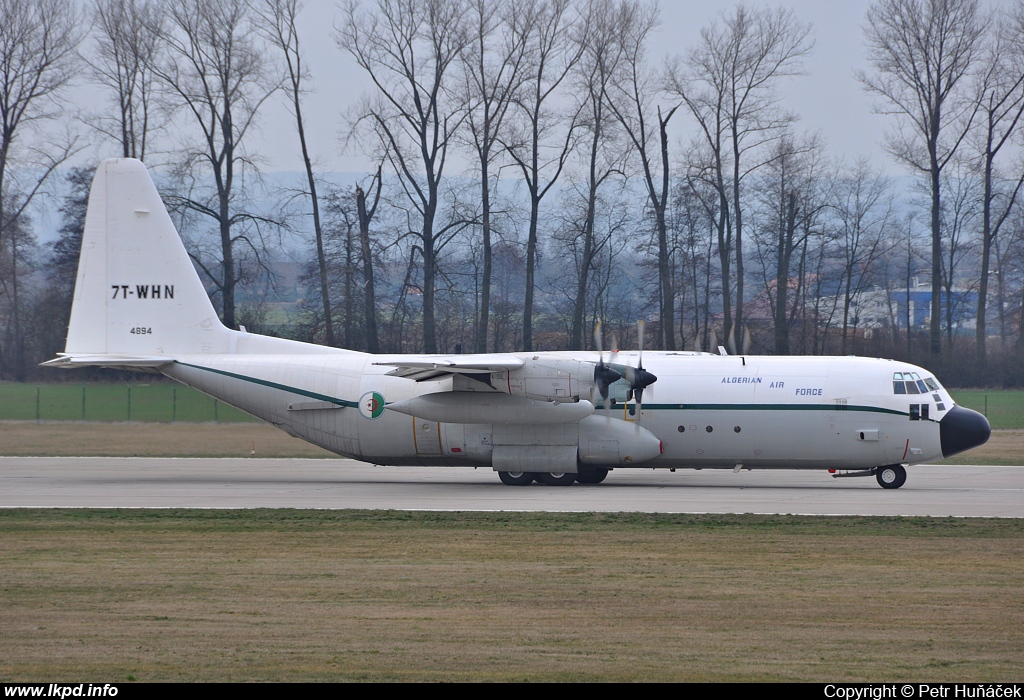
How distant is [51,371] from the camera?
49.1 m

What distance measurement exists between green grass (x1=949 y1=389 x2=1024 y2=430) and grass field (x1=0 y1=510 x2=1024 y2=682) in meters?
26.4

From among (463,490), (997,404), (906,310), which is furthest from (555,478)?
(906,310)

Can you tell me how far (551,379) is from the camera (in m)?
23.0

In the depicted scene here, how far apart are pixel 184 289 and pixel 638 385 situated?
1157cm

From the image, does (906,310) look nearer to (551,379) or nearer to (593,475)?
(593,475)

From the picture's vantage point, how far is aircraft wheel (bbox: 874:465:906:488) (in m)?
23.9

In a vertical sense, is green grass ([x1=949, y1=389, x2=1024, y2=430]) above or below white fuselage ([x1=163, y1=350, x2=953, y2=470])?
below

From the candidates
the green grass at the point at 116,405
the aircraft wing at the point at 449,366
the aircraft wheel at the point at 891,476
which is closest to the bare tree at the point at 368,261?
the green grass at the point at 116,405

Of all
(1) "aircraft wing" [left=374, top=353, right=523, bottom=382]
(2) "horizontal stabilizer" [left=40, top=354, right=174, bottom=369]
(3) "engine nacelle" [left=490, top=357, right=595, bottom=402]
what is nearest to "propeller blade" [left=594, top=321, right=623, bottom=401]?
(3) "engine nacelle" [left=490, top=357, right=595, bottom=402]

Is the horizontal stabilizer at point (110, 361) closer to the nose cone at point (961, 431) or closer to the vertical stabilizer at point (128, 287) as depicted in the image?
the vertical stabilizer at point (128, 287)

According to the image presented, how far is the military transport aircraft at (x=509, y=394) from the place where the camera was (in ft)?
76.4

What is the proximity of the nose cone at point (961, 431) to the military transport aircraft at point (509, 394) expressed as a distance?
0.10 ft

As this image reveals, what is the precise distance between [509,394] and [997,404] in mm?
28736

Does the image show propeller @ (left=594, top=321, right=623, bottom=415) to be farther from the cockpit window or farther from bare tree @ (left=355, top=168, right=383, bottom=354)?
bare tree @ (left=355, top=168, right=383, bottom=354)
